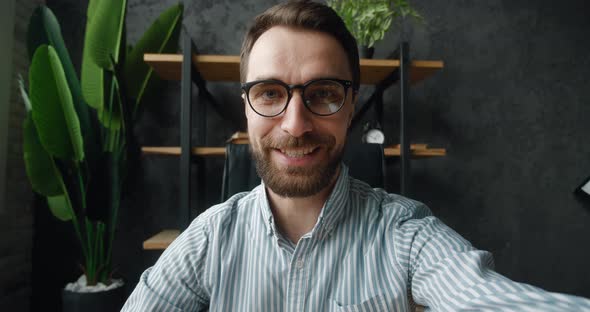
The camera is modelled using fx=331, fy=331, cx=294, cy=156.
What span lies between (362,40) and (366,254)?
3.84 ft

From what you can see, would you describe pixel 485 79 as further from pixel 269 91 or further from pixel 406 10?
pixel 269 91

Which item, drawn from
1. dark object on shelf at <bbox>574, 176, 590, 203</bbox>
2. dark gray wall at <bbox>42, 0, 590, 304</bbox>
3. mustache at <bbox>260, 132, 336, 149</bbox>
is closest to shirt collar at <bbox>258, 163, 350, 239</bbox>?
mustache at <bbox>260, 132, 336, 149</bbox>

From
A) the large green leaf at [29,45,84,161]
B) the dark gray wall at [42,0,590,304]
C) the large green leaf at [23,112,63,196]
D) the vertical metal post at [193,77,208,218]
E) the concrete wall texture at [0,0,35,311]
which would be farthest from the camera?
the dark gray wall at [42,0,590,304]

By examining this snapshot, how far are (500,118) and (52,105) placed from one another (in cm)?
233

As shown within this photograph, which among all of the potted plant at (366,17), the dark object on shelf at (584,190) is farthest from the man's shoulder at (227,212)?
the dark object on shelf at (584,190)

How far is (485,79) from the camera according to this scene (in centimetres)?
204

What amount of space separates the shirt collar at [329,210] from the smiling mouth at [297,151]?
4.8 inches

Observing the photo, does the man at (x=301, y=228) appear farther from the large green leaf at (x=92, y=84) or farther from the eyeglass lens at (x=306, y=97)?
the large green leaf at (x=92, y=84)

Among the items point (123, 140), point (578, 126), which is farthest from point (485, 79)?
point (123, 140)

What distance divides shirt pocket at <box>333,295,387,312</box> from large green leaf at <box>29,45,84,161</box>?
1.24 meters

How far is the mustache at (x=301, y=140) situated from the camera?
2.39 ft

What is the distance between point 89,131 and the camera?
1491 millimetres

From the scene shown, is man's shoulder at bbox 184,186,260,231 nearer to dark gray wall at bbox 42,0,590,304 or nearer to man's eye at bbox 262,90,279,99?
man's eye at bbox 262,90,279,99

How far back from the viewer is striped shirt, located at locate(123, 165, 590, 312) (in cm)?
69
